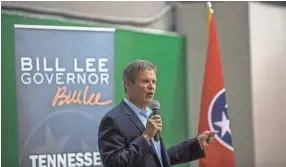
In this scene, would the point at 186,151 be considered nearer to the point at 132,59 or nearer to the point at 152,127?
the point at 152,127

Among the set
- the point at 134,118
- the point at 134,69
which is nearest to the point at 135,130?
the point at 134,118

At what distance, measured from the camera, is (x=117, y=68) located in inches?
75.2

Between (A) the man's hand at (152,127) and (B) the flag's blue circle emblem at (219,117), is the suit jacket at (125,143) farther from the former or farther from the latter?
(B) the flag's blue circle emblem at (219,117)

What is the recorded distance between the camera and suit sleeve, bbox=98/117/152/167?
3.43ft

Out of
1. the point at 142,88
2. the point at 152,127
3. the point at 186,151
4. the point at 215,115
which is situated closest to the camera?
the point at 152,127

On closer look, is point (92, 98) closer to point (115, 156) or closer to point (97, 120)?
point (97, 120)

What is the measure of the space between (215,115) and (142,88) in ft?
2.66

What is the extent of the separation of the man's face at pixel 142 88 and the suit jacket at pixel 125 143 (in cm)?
4

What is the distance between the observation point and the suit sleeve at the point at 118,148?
104 centimetres

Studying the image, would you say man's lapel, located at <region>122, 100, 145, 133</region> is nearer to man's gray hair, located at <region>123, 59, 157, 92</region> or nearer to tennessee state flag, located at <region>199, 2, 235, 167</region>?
man's gray hair, located at <region>123, 59, 157, 92</region>

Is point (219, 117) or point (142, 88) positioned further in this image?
point (219, 117)

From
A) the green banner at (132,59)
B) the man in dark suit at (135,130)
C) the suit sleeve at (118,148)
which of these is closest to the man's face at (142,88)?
the man in dark suit at (135,130)

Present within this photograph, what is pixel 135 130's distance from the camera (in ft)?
3.72

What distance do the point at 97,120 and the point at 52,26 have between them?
439 mm
